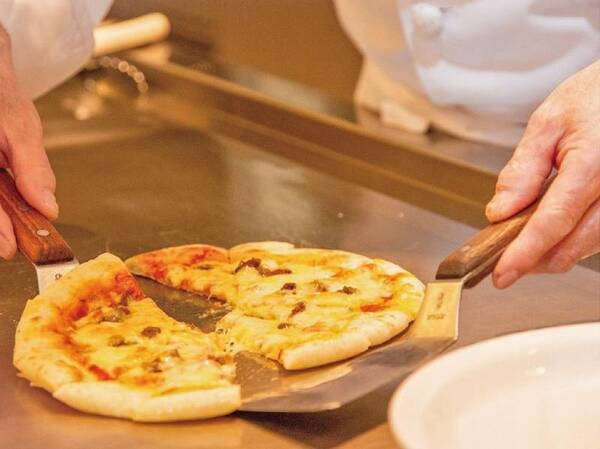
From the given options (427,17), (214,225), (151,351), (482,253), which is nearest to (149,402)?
(151,351)

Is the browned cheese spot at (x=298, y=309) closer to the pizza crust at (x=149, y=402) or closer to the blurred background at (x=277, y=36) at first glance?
the pizza crust at (x=149, y=402)

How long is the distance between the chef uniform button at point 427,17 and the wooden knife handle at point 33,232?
630 mm

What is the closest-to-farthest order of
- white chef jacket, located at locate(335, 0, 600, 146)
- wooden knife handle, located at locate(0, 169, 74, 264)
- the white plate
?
1. the white plate
2. wooden knife handle, located at locate(0, 169, 74, 264)
3. white chef jacket, located at locate(335, 0, 600, 146)

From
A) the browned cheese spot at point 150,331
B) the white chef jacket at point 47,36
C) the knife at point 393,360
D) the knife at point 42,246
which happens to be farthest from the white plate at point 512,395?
the white chef jacket at point 47,36

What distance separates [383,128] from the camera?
5.99 feet

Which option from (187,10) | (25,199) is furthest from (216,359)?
(187,10)

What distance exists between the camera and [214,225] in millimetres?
1547

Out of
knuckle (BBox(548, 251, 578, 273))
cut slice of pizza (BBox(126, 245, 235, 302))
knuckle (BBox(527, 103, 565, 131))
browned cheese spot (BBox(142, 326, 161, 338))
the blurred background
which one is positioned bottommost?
the blurred background

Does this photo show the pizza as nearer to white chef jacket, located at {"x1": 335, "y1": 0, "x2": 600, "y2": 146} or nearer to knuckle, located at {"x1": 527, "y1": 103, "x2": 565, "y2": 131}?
knuckle, located at {"x1": 527, "y1": 103, "x2": 565, "y2": 131}

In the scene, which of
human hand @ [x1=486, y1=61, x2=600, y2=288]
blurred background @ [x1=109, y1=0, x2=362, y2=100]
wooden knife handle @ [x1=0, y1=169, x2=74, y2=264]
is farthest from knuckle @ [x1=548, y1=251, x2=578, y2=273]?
blurred background @ [x1=109, y1=0, x2=362, y2=100]

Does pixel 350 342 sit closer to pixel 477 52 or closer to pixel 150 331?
pixel 150 331

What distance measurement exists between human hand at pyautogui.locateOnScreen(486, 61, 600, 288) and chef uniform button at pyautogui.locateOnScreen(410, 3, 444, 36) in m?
0.46

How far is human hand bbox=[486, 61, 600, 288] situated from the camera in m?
1.11

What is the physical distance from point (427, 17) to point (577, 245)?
0.59m
